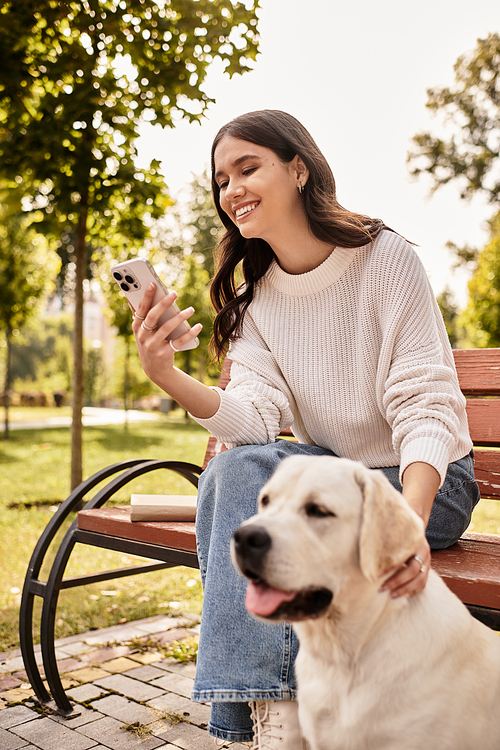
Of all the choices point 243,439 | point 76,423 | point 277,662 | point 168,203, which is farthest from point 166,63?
point 277,662

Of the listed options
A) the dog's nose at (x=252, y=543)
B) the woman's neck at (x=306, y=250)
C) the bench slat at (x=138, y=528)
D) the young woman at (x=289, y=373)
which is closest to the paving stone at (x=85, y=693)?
the bench slat at (x=138, y=528)

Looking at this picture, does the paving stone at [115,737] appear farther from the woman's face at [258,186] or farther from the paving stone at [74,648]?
the woman's face at [258,186]

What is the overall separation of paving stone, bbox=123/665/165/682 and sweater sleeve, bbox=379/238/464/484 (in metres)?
2.00

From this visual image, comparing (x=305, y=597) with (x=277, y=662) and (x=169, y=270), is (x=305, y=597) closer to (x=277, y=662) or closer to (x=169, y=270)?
(x=277, y=662)

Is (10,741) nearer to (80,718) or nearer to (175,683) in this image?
(80,718)

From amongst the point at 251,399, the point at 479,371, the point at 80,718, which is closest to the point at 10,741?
the point at 80,718

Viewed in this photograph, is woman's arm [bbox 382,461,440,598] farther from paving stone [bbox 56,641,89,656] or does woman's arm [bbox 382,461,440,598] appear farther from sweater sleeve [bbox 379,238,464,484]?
paving stone [bbox 56,641,89,656]

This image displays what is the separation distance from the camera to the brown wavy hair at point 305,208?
252cm

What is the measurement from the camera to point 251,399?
2553mm

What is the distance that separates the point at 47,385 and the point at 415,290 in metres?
52.5

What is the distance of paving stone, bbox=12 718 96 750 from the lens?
2.57 metres

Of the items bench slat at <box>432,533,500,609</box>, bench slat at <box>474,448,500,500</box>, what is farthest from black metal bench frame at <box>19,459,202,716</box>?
bench slat at <box>474,448,500,500</box>

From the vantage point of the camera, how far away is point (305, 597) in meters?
1.45

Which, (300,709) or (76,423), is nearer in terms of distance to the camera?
(300,709)
